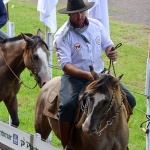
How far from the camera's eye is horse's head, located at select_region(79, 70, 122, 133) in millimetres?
5223

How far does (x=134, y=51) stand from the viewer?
13.8 m

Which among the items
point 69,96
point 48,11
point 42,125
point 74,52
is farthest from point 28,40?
point 69,96

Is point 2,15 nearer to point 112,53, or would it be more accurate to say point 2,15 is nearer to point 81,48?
point 81,48

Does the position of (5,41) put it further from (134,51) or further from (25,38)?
(134,51)

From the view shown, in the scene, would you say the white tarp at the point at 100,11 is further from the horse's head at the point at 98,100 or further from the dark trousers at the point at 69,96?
the horse's head at the point at 98,100

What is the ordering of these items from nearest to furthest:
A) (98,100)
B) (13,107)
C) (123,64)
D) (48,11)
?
(98,100), (48,11), (13,107), (123,64)

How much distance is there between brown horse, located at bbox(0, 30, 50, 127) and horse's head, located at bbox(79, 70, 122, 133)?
190 cm

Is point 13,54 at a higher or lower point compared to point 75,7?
lower

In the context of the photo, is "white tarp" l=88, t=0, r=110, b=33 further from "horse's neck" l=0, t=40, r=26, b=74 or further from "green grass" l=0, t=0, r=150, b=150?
"green grass" l=0, t=0, r=150, b=150

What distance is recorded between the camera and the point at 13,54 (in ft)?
25.4

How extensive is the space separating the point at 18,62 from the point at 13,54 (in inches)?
5.7

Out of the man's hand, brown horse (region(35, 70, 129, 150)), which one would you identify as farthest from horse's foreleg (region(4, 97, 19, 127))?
the man's hand

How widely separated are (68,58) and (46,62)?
3.91ft

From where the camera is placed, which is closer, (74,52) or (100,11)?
(74,52)
